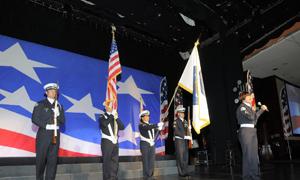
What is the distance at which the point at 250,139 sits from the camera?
4.39m

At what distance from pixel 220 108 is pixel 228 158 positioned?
1.28 meters

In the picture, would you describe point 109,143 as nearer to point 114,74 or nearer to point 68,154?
point 68,154

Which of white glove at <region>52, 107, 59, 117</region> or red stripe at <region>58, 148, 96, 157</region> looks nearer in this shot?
white glove at <region>52, 107, 59, 117</region>

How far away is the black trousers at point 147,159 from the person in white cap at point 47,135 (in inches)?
72.5

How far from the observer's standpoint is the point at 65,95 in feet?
21.0

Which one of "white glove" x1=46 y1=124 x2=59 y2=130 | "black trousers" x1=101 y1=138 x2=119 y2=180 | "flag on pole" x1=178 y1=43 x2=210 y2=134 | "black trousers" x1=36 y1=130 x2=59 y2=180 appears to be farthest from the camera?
"black trousers" x1=101 y1=138 x2=119 y2=180

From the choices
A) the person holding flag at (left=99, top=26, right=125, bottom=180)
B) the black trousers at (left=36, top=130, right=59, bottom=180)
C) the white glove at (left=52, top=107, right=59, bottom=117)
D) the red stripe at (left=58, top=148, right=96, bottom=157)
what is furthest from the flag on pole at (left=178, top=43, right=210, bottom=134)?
the red stripe at (left=58, top=148, right=96, bottom=157)

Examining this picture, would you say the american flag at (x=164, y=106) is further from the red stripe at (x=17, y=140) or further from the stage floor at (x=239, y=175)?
the red stripe at (x=17, y=140)

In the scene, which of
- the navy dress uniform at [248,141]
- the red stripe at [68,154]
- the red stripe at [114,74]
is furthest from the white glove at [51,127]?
the navy dress uniform at [248,141]

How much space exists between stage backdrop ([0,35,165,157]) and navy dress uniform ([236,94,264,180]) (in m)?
3.40

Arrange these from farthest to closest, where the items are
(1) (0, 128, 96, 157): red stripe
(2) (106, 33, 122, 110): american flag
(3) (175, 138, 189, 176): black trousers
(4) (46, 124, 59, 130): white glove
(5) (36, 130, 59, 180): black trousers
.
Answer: (3) (175, 138, 189, 176): black trousers < (2) (106, 33, 122, 110): american flag < (1) (0, 128, 96, 157): red stripe < (4) (46, 124, 59, 130): white glove < (5) (36, 130, 59, 180): black trousers

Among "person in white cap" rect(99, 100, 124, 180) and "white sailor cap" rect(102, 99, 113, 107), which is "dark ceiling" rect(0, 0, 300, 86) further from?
"person in white cap" rect(99, 100, 124, 180)

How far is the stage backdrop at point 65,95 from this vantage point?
5586mm

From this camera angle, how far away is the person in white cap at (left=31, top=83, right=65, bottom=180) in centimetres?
424
